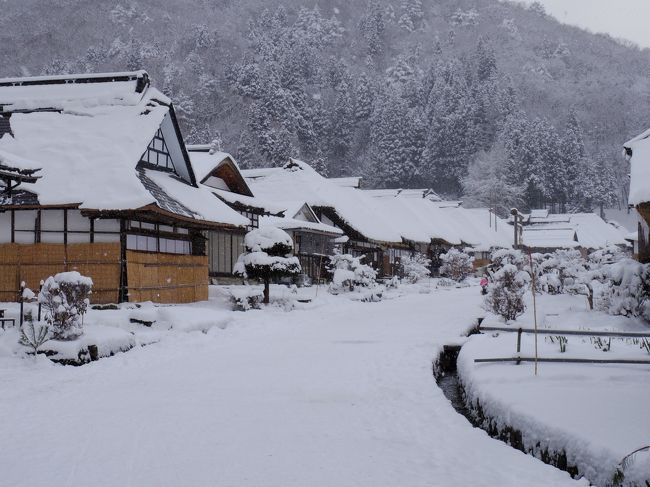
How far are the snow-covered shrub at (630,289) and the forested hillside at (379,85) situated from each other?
1916 inches

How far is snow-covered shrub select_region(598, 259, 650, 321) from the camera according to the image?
14.0 metres

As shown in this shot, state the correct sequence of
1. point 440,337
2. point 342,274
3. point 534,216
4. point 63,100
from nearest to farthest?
1. point 440,337
2. point 63,100
3. point 342,274
4. point 534,216

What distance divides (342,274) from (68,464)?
70.7 feet

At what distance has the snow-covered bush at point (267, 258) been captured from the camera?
63.3 ft

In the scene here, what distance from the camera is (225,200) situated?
82.2 feet

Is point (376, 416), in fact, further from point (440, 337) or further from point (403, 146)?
point (403, 146)

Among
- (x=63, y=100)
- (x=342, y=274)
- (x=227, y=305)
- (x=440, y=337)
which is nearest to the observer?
(x=440, y=337)

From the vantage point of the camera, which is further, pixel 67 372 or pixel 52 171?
pixel 52 171

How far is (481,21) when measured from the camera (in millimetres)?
147375

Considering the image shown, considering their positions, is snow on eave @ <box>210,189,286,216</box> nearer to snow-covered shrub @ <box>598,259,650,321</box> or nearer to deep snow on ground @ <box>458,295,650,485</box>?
snow-covered shrub @ <box>598,259,650,321</box>

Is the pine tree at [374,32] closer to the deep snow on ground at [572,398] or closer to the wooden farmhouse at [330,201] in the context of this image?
the wooden farmhouse at [330,201]

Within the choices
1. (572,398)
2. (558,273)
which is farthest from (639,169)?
(558,273)

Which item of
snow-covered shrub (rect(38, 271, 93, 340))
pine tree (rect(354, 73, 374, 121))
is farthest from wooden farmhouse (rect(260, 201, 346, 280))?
pine tree (rect(354, 73, 374, 121))

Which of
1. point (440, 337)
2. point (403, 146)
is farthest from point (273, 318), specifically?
point (403, 146)
